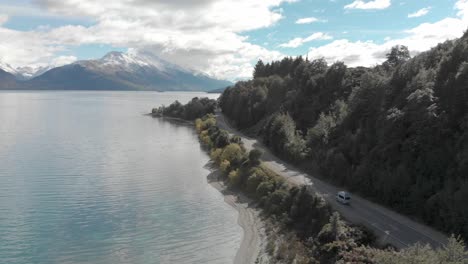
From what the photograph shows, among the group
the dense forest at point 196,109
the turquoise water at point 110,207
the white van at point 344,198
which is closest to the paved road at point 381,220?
the white van at point 344,198

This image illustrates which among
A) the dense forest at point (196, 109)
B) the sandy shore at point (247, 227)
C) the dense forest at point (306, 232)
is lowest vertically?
the sandy shore at point (247, 227)

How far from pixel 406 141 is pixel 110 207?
133 feet

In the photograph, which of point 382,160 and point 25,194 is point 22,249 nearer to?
point 25,194

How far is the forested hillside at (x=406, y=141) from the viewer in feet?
138

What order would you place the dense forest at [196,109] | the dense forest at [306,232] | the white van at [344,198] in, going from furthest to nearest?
the dense forest at [196,109]
the white van at [344,198]
the dense forest at [306,232]

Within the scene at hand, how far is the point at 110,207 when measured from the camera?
58.3 m

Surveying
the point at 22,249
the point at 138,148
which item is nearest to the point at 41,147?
the point at 138,148

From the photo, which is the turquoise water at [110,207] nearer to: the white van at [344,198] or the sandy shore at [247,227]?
the sandy shore at [247,227]

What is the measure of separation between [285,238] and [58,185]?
42.2 metres

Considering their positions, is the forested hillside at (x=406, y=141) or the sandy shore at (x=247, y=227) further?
the sandy shore at (x=247, y=227)

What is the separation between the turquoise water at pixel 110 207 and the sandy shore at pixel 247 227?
3.58 feet

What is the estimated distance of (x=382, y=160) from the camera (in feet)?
168

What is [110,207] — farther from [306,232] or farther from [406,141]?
[406,141]

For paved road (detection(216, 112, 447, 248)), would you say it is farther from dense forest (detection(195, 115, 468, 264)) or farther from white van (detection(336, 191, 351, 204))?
dense forest (detection(195, 115, 468, 264))
